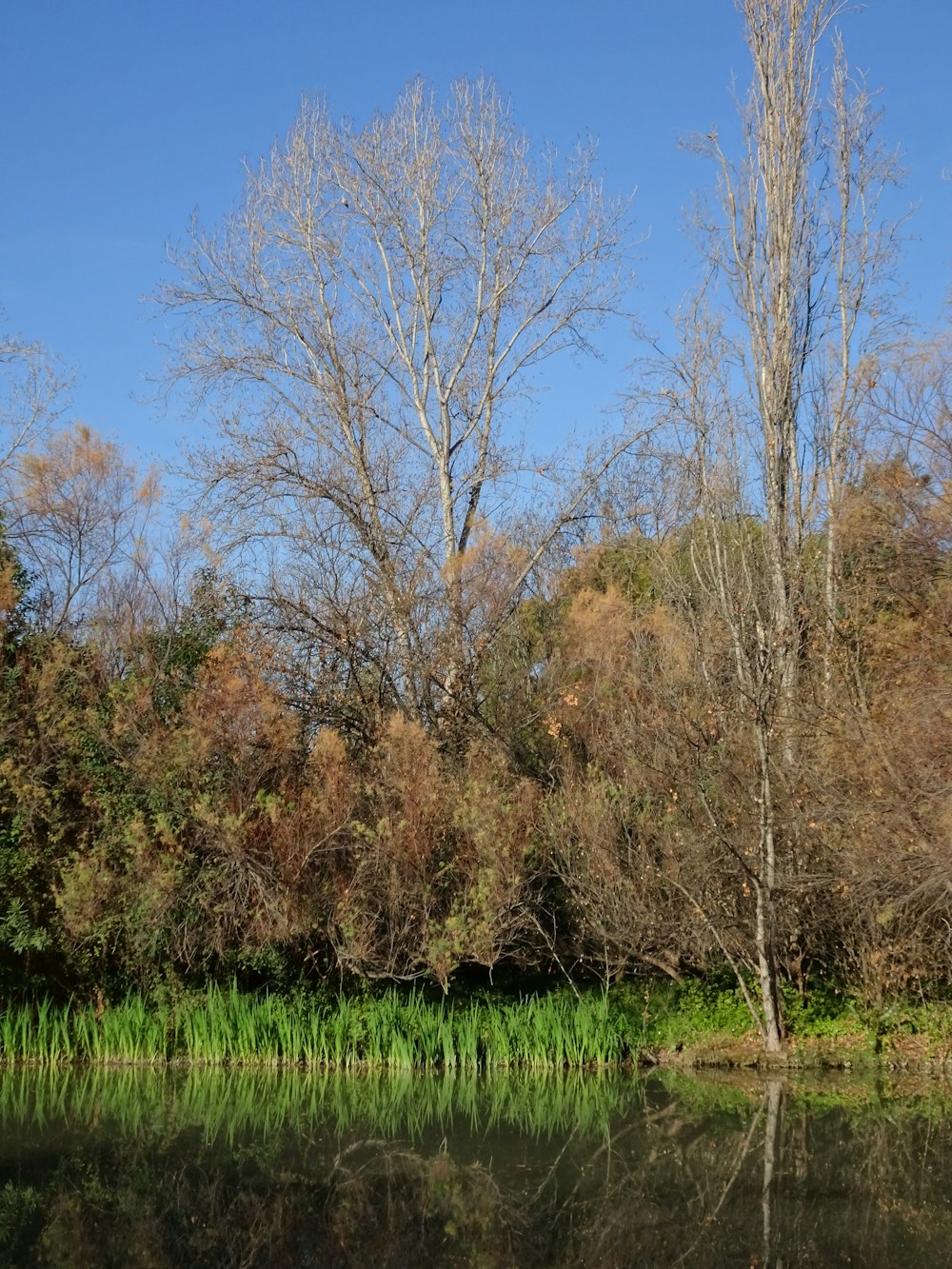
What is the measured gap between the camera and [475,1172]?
9633mm

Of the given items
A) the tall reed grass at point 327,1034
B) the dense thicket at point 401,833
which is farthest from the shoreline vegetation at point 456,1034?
the dense thicket at point 401,833

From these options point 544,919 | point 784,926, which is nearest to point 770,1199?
point 784,926

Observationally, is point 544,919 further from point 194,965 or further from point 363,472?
point 363,472

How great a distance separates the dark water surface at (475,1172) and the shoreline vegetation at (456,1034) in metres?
0.63

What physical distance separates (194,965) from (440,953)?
2951mm

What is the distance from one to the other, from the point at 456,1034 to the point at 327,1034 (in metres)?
1.45

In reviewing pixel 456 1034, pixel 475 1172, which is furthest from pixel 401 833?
pixel 475 1172

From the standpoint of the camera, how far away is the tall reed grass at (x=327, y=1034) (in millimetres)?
14156

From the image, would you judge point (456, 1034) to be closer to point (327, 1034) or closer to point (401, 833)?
point (327, 1034)

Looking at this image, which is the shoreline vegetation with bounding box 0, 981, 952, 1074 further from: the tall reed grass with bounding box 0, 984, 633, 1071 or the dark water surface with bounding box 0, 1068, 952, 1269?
the dark water surface with bounding box 0, 1068, 952, 1269

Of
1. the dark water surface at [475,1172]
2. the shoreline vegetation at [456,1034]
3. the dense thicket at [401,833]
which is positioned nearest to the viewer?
the dark water surface at [475,1172]

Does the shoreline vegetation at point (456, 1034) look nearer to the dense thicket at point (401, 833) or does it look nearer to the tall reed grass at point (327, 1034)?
the tall reed grass at point (327, 1034)

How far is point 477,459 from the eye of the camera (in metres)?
21.8

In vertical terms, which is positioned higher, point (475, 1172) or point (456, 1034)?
point (456, 1034)
